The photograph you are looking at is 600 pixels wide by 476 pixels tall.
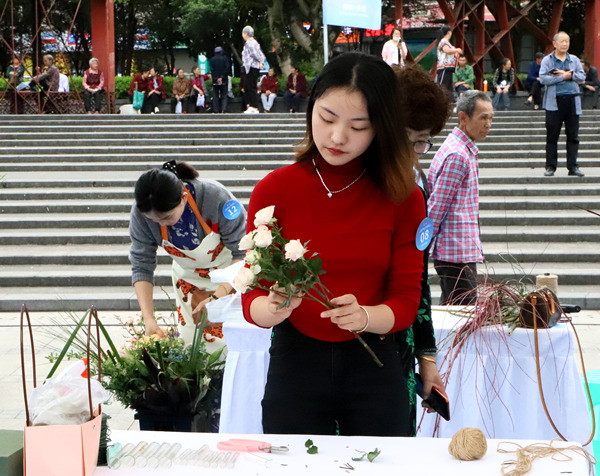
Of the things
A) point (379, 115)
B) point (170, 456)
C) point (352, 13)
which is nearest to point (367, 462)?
point (170, 456)

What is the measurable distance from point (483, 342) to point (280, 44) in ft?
81.3

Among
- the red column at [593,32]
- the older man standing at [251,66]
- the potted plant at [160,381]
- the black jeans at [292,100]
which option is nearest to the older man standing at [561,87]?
the potted plant at [160,381]

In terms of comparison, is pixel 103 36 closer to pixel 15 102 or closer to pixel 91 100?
pixel 91 100

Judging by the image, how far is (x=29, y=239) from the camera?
9.78m

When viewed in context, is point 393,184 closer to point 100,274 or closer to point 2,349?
point 2,349

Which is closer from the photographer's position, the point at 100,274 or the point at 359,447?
the point at 359,447

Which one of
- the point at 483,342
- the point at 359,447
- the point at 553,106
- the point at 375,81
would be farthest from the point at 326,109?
the point at 553,106

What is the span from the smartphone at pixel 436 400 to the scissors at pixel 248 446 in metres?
0.54

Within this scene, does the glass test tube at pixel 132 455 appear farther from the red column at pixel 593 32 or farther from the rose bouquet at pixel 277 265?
the red column at pixel 593 32

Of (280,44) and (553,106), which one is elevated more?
(280,44)

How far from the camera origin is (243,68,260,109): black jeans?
18.6 metres

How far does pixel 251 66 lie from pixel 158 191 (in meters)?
15.3

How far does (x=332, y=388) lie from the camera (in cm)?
219

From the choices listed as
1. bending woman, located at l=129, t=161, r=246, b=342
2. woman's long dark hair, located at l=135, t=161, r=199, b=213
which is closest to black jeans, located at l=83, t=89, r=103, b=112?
bending woman, located at l=129, t=161, r=246, b=342
